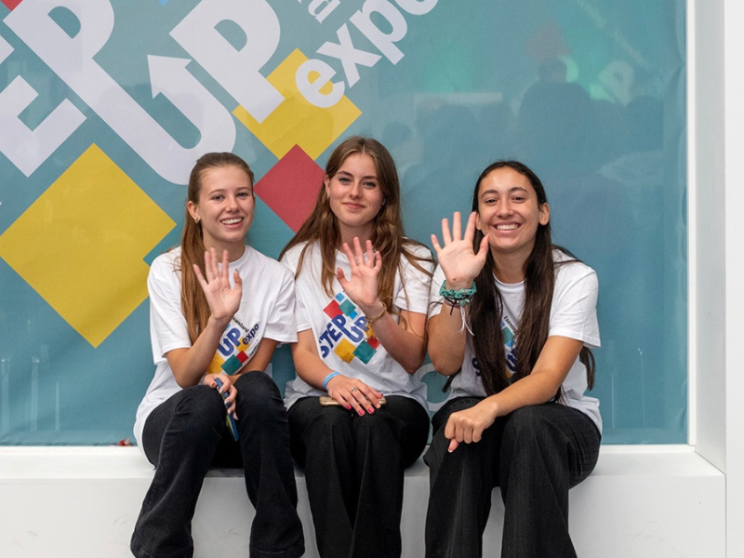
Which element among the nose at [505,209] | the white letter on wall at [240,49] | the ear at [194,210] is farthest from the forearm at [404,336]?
the white letter on wall at [240,49]

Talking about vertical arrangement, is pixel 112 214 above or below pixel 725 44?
below

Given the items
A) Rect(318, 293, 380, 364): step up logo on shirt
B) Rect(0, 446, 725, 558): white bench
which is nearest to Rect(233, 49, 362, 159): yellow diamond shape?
Rect(318, 293, 380, 364): step up logo on shirt

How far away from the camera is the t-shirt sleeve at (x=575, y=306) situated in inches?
72.0

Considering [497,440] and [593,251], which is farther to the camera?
[593,251]

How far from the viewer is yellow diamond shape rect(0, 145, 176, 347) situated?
2.23 meters

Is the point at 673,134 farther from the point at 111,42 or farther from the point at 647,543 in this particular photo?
the point at 111,42

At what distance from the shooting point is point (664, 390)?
2256 mm

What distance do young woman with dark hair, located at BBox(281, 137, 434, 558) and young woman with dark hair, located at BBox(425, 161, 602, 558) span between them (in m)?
0.09

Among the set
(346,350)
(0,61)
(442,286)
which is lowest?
(346,350)

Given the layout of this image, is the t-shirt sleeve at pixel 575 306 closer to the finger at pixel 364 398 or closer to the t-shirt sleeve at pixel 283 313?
the finger at pixel 364 398

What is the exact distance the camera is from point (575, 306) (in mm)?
1840

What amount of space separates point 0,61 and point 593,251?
1.77 meters

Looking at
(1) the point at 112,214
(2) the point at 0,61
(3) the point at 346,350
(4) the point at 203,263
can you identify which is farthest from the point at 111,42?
(3) the point at 346,350

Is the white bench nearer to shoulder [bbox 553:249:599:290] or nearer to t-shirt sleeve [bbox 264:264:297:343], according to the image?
t-shirt sleeve [bbox 264:264:297:343]
